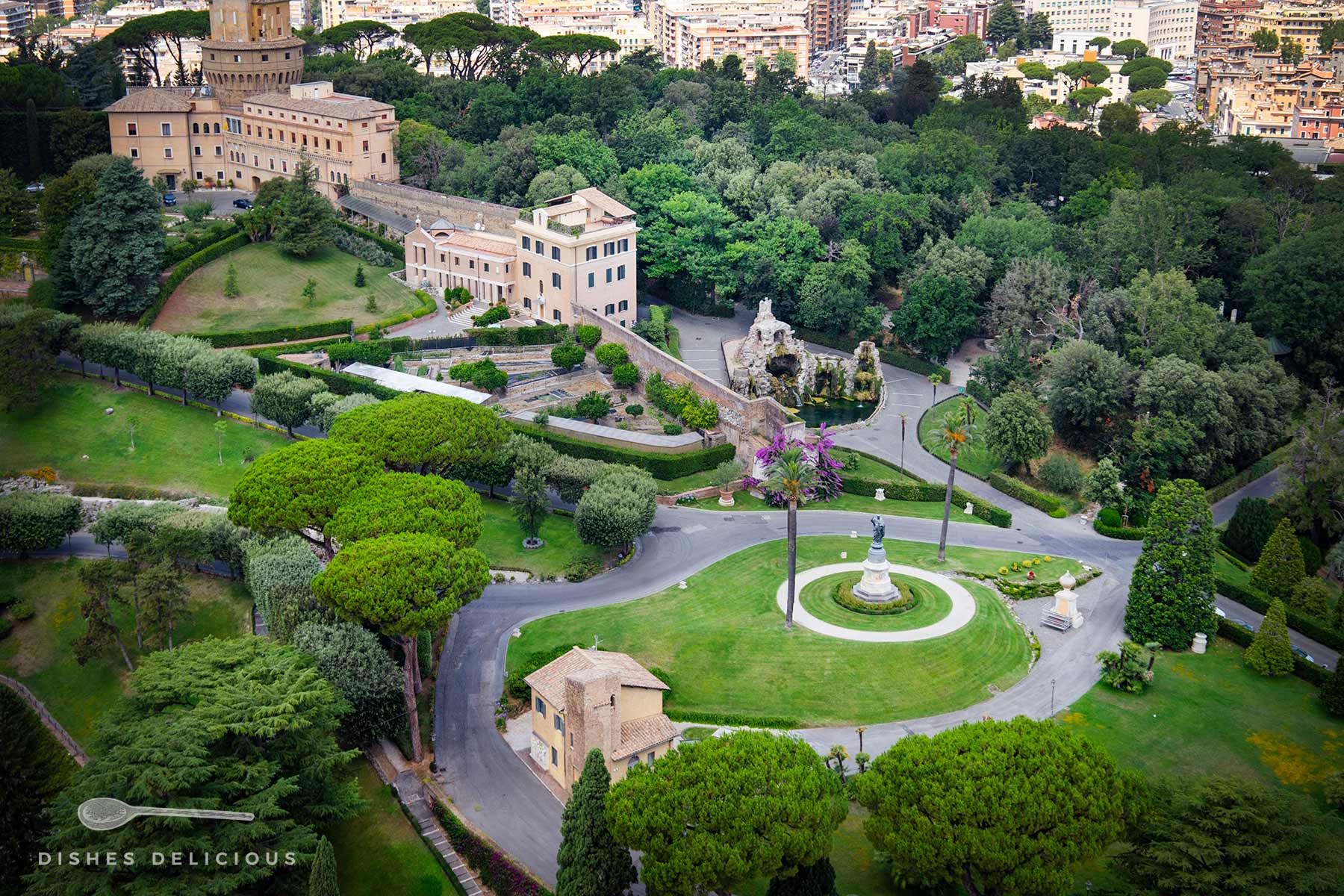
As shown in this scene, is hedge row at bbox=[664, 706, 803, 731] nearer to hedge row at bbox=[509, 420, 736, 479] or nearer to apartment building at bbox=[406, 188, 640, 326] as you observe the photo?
hedge row at bbox=[509, 420, 736, 479]

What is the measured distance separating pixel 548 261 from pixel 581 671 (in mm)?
46368

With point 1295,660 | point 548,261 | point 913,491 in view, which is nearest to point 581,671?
point 913,491


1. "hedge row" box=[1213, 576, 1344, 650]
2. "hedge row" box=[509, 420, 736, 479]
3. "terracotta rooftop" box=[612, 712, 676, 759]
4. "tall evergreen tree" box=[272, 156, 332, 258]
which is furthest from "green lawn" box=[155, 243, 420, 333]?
"hedge row" box=[1213, 576, 1344, 650]

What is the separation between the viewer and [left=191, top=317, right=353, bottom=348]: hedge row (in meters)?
86.6

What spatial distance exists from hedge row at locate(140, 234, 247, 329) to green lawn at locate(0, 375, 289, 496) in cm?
787

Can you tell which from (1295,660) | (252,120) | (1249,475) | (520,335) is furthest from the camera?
(252,120)

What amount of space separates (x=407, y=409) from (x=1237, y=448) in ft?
168

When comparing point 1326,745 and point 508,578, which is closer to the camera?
point 1326,745

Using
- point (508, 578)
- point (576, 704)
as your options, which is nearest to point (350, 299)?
point (508, 578)

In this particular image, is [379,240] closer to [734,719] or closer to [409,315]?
[409,315]

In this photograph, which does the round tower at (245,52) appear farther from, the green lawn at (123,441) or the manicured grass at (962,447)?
the manicured grass at (962,447)

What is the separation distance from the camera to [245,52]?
371 ft

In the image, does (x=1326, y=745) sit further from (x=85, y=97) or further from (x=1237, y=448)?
(x=85, y=97)

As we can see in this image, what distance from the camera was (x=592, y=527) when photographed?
221ft
